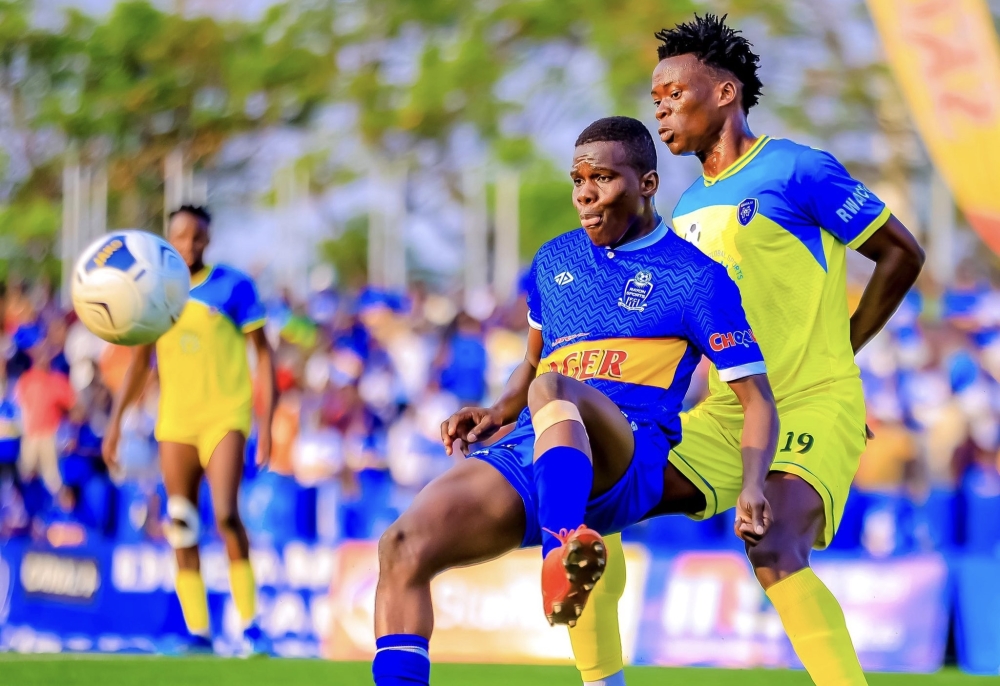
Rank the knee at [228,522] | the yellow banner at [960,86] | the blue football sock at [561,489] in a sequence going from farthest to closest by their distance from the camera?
the yellow banner at [960,86] < the knee at [228,522] < the blue football sock at [561,489]

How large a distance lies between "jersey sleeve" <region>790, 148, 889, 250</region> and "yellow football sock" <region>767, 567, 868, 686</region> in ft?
4.18

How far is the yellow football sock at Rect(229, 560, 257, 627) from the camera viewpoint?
8734 millimetres

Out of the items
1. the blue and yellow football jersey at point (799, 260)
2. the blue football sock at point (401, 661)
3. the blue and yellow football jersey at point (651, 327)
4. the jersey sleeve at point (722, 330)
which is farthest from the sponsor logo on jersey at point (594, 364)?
the blue football sock at point (401, 661)

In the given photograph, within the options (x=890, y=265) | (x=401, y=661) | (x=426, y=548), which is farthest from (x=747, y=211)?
(x=401, y=661)

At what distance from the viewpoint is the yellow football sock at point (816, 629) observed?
457 centimetres

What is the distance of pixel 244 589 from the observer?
8727 millimetres

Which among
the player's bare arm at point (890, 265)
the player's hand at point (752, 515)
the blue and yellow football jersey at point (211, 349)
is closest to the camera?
Answer: the player's hand at point (752, 515)

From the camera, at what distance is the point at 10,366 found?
14.7 m

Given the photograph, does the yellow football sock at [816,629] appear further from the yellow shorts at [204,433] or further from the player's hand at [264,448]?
the yellow shorts at [204,433]

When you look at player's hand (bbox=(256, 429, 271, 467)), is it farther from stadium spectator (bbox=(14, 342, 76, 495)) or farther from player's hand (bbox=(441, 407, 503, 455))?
stadium spectator (bbox=(14, 342, 76, 495))

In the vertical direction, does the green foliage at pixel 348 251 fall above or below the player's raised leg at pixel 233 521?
above

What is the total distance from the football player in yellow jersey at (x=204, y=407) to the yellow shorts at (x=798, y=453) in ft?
14.4

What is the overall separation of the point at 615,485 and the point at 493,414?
0.65 m

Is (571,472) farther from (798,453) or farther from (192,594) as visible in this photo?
(192,594)
